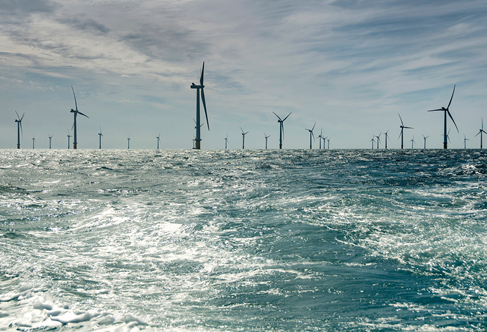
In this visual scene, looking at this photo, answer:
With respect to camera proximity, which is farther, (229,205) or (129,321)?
(229,205)

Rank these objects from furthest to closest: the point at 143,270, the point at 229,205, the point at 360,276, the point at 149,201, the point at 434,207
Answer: the point at 149,201 < the point at 229,205 < the point at 434,207 < the point at 143,270 < the point at 360,276

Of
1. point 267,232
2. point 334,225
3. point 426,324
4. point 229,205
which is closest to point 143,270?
point 267,232

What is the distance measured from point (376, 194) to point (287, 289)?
1413 cm

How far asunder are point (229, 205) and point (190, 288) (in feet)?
33.1

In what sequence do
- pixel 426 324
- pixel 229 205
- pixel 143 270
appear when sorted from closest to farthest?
pixel 426 324 → pixel 143 270 → pixel 229 205

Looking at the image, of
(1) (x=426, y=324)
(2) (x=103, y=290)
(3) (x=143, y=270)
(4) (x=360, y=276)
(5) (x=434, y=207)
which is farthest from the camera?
(5) (x=434, y=207)

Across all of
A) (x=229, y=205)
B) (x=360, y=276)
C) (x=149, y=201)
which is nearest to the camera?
(x=360, y=276)

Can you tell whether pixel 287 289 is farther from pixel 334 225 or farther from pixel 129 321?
pixel 334 225

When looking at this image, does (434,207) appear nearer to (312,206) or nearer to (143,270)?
(312,206)

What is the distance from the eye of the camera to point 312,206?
16.4 meters

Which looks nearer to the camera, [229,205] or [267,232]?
[267,232]

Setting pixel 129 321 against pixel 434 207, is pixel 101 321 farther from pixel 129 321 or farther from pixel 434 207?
pixel 434 207

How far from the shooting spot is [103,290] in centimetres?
723

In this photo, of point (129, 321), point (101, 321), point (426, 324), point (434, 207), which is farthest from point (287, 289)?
point (434, 207)
